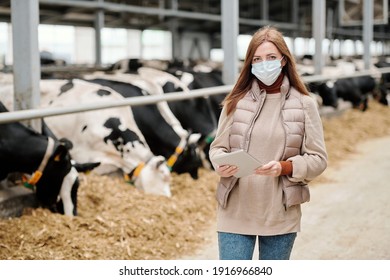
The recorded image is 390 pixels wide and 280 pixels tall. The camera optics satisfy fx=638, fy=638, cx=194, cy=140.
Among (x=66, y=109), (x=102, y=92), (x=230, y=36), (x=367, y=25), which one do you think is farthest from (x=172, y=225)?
(x=367, y=25)

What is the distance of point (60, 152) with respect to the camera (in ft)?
15.1

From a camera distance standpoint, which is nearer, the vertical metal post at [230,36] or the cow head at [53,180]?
Result: the cow head at [53,180]

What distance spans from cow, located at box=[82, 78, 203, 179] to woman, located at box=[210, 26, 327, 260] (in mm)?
3680

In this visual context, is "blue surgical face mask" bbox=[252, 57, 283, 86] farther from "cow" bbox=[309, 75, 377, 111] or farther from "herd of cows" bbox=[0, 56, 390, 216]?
"cow" bbox=[309, 75, 377, 111]

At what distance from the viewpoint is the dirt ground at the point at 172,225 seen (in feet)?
13.0

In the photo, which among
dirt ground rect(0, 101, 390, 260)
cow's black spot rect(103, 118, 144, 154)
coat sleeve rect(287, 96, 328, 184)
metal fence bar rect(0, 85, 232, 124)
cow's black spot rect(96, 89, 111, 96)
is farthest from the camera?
cow's black spot rect(96, 89, 111, 96)

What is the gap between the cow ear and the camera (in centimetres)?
460

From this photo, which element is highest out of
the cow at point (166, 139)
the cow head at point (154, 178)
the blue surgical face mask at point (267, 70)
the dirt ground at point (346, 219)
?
the blue surgical face mask at point (267, 70)

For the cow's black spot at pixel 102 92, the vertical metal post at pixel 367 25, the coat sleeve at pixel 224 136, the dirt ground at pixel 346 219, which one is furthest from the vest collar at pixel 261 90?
the vertical metal post at pixel 367 25

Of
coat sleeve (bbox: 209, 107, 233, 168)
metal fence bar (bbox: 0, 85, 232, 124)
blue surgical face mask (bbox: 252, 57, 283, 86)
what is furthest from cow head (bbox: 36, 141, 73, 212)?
blue surgical face mask (bbox: 252, 57, 283, 86)

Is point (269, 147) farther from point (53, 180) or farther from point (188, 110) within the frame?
point (188, 110)

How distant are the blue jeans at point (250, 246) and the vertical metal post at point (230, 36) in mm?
4715

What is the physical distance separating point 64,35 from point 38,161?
23966 mm

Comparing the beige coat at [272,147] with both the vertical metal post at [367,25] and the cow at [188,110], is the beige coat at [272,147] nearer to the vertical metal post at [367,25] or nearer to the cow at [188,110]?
the cow at [188,110]
